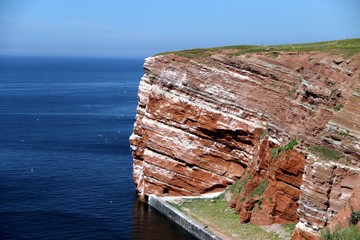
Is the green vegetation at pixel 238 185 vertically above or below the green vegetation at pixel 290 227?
above

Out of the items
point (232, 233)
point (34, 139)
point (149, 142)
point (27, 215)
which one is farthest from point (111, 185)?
point (34, 139)

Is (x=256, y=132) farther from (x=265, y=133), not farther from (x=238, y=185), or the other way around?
(x=238, y=185)

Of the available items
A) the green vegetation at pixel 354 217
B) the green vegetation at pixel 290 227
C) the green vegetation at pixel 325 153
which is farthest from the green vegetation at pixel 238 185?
the green vegetation at pixel 354 217

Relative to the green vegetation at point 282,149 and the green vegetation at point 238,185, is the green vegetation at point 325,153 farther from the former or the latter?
the green vegetation at point 238,185

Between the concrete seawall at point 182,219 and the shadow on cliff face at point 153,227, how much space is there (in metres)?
0.39

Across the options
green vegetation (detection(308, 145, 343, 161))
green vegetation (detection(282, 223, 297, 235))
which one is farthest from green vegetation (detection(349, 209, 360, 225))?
green vegetation (detection(282, 223, 297, 235))

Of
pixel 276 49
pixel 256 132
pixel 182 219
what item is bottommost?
pixel 182 219

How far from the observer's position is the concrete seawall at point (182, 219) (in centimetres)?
4800

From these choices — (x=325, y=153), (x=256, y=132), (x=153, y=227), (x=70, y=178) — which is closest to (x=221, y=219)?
(x=153, y=227)

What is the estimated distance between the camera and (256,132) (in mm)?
53844

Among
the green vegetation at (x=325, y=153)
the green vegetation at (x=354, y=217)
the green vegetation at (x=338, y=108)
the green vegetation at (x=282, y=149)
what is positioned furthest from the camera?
the green vegetation at (x=282, y=149)

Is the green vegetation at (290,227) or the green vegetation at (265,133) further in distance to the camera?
the green vegetation at (265,133)

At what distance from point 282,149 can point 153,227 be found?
13.7m

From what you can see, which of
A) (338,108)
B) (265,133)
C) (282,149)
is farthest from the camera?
(265,133)
